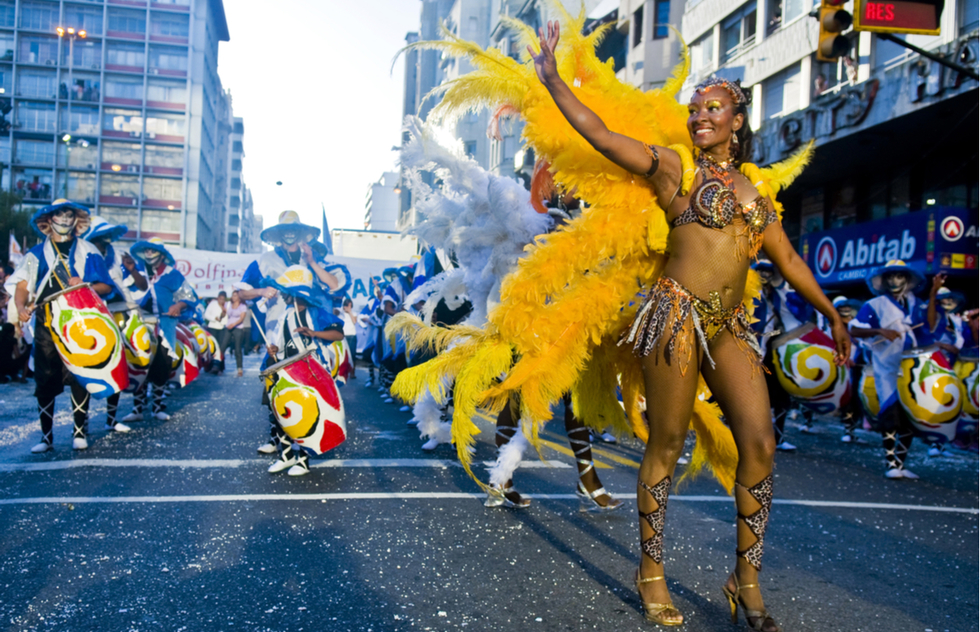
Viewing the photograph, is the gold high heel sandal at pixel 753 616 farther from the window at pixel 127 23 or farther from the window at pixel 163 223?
the window at pixel 127 23

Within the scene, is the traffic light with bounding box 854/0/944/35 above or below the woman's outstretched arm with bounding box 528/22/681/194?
above

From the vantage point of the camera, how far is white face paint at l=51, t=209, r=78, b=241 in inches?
246

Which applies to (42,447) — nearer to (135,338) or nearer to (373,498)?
(135,338)

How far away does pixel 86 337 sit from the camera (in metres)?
6.16

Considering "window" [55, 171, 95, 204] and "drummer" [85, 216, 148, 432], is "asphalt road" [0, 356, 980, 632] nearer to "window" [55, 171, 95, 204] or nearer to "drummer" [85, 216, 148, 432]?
"drummer" [85, 216, 148, 432]

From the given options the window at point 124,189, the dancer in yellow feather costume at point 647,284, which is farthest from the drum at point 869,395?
the window at point 124,189

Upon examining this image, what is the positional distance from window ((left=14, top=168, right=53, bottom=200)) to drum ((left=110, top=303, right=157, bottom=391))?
67220mm

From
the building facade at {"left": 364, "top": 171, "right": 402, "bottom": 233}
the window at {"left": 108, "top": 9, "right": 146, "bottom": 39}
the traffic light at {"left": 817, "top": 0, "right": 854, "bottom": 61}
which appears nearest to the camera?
the traffic light at {"left": 817, "top": 0, "right": 854, "bottom": 61}

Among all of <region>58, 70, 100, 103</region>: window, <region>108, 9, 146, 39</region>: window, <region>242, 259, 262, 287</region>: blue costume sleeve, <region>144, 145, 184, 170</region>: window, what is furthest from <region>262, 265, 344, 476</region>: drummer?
<region>108, 9, 146, 39</region>: window

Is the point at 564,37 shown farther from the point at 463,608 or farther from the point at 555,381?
the point at 463,608

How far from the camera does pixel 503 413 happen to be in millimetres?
4781

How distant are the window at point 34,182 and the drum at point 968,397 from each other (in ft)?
237

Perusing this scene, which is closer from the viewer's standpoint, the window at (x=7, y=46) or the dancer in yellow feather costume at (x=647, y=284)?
the dancer in yellow feather costume at (x=647, y=284)

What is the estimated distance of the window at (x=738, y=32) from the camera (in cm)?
2262
